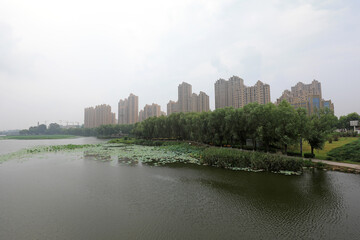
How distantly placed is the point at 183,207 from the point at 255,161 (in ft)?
44.0

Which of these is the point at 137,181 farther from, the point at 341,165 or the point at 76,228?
the point at 341,165

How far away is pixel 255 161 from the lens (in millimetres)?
20844

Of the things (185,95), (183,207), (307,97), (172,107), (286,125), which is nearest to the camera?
(183,207)

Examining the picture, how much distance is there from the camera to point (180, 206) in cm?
1127

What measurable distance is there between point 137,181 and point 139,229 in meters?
8.41

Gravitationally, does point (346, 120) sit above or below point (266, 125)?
above

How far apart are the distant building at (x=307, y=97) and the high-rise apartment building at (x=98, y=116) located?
404ft

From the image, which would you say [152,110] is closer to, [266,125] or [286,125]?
[266,125]

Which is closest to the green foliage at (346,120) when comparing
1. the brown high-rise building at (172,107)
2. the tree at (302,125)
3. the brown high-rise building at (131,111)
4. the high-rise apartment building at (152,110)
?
the tree at (302,125)

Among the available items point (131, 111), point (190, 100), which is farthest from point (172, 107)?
point (131, 111)

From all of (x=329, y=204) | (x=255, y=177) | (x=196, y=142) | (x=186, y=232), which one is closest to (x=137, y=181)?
(x=186, y=232)

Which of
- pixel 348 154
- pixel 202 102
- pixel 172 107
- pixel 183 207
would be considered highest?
pixel 202 102

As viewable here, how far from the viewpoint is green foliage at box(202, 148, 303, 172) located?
63.7 ft

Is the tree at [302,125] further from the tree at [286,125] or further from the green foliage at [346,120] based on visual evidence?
the green foliage at [346,120]
